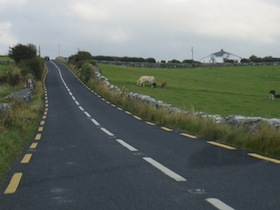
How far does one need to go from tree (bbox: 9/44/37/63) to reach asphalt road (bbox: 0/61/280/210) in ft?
132

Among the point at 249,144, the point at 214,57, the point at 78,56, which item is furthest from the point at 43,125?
the point at 214,57

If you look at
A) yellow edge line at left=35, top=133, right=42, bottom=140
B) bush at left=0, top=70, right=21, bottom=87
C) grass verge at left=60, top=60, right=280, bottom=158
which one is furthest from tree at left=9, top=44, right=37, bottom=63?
yellow edge line at left=35, top=133, right=42, bottom=140

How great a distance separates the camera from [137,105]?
71.1 feet

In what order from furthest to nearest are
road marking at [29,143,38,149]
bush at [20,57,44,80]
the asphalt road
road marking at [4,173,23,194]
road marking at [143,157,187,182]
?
bush at [20,57,44,80]
road marking at [29,143,38,149]
road marking at [143,157,187,182]
road marking at [4,173,23,194]
the asphalt road

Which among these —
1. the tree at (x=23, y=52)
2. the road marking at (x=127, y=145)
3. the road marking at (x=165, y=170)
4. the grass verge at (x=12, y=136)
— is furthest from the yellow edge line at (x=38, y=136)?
the tree at (x=23, y=52)

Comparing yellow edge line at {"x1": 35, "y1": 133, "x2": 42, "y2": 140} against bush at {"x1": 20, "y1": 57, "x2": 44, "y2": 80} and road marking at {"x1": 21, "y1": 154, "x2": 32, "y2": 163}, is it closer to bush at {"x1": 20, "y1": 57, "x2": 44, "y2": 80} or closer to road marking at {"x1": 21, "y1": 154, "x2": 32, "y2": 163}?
road marking at {"x1": 21, "y1": 154, "x2": 32, "y2": 163}

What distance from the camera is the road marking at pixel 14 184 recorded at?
645cm

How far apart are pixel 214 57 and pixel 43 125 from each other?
136 meters

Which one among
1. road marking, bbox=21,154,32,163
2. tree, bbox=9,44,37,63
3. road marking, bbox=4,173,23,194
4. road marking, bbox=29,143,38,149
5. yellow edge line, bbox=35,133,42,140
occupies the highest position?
tree, bbox=9,44,37,63

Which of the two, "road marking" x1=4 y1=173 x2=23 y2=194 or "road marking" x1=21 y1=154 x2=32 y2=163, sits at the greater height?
"road marking" x1=4 y1=173 x2=23 y2=194

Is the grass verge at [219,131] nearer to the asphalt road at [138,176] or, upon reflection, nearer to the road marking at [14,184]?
the asphalt road at [138,176]

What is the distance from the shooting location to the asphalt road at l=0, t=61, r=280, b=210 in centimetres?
569

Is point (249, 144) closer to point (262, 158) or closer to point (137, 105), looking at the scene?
point (262, 158)

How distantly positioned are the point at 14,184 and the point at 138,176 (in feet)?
7.36
